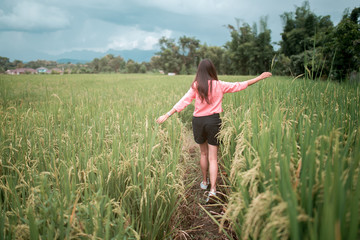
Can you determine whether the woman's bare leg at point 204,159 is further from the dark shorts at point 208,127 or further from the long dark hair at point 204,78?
the long dark hair at point 204,78

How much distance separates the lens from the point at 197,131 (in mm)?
2516

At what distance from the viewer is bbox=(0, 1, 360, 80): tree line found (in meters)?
5.77

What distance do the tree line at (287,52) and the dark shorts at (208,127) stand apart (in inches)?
44.0

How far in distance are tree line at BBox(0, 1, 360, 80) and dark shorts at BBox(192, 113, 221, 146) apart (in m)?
1.12

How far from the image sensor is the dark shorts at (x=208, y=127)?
243 centimetres

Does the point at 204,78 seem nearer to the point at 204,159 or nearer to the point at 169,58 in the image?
the point at 204,159

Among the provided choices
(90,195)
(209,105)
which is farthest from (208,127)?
(90,195)

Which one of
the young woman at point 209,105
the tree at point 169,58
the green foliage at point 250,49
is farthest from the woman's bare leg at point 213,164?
the tree at point 169,58

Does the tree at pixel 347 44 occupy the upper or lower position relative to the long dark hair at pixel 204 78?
upper

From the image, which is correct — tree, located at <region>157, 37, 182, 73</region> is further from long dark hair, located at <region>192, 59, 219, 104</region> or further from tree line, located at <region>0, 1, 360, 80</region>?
long dark hair, located at <region>192, 59, 219, 104</region>

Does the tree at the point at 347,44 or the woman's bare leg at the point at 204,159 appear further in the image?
the tree at the point at 347,44

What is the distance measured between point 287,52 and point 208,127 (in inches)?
1043

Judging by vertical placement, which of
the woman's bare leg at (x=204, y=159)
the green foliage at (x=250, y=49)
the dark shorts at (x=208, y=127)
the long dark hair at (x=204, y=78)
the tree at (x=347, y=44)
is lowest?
the woman's bare leg at (x=204, y=159)

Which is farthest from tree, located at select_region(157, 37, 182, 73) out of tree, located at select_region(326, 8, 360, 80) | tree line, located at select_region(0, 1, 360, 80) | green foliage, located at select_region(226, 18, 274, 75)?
tree, located at select_region(326, 8, 360, 80)
